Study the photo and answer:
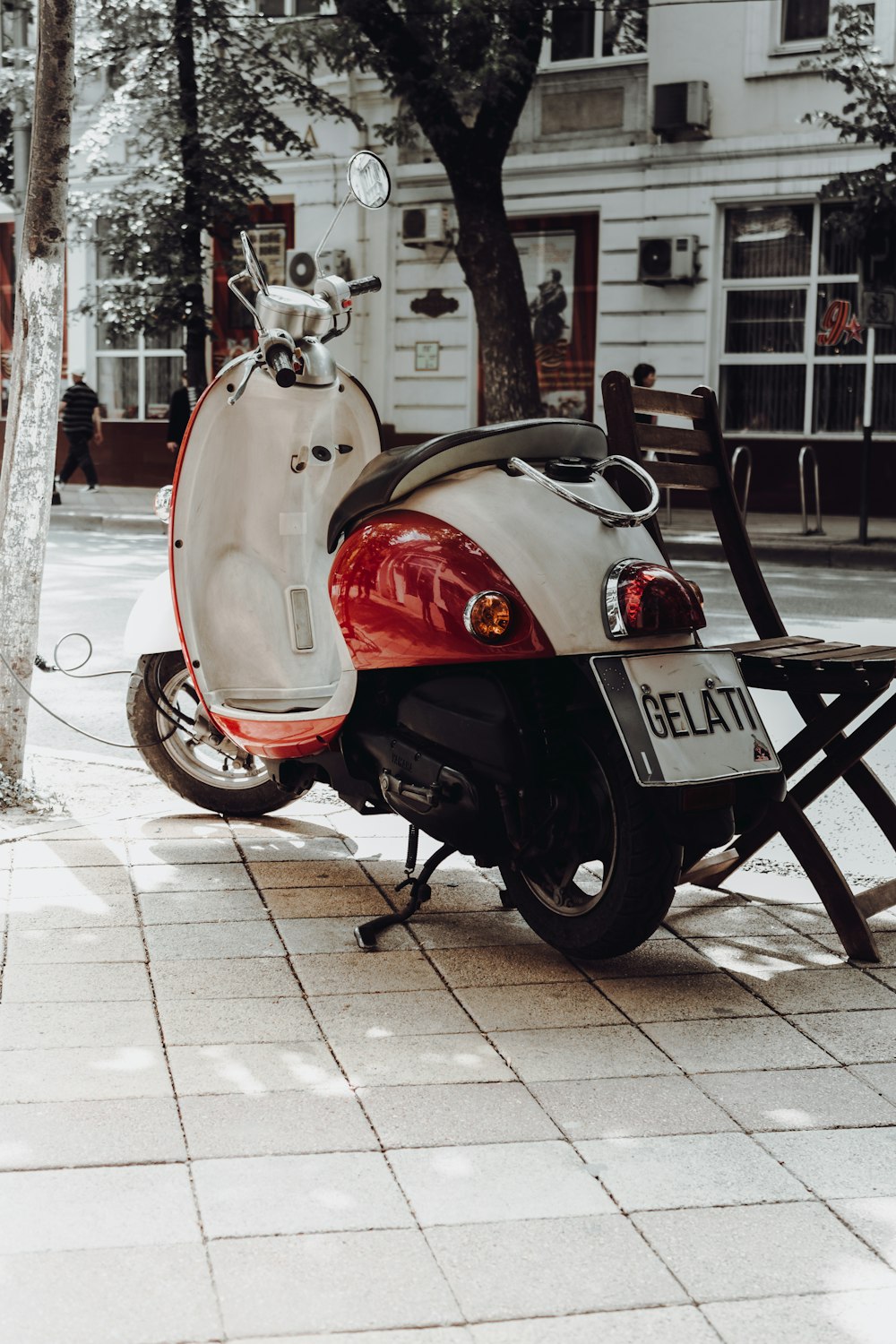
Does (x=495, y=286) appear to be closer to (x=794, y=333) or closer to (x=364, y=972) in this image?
→ (x=794, y=333)

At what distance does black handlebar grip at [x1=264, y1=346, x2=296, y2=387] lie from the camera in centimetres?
462

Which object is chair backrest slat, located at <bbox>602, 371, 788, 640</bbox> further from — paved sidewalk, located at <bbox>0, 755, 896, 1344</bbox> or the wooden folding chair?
paved sidewalk, located at <bbox>0, 755, 896, 1344</bbox>

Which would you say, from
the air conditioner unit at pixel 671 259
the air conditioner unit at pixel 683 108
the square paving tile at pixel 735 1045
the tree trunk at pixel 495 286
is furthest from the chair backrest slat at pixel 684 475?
the air conditioner unit at pixel 683 108

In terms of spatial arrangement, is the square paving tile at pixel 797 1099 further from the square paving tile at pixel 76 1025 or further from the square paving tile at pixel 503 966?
the square paving tile at pixel 76 1025

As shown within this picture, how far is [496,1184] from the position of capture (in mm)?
2861

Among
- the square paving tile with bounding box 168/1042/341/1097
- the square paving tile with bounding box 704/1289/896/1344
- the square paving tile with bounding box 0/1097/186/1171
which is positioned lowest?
the square paving tile with bounding box 168/1042/341/1097

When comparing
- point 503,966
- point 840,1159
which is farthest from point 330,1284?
point 503,966

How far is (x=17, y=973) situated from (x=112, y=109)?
18.1 meters

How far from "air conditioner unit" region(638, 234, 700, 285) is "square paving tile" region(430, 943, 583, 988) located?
17.5 meters

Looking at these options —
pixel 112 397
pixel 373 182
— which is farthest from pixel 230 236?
pixel 373 182

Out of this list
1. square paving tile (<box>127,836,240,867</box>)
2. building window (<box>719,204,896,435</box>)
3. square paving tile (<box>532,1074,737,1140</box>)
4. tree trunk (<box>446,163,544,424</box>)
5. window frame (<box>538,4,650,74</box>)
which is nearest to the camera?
square paving tile (<box>532,1074,737,1140</box>)

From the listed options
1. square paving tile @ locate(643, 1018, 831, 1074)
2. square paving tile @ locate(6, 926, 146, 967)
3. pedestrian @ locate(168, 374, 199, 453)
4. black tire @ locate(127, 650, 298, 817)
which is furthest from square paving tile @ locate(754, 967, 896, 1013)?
pedestrian @ locate(168, 374, 199, 453)

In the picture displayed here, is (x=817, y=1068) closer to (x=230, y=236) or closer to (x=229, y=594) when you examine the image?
(x=229, y=594)

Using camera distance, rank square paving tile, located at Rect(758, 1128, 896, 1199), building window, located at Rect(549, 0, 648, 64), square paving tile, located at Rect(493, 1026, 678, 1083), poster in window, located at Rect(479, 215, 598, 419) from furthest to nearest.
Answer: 1. poster in window, located at Rect(479, 215, 598, 419)
2. building window, located at Rect(549, 0, 648, 64)
3. square paving tile, located at Rect(493, 1026, 678, 1083)
4. square paving tile, located at Rect(758, 1128, 896, 1199)
